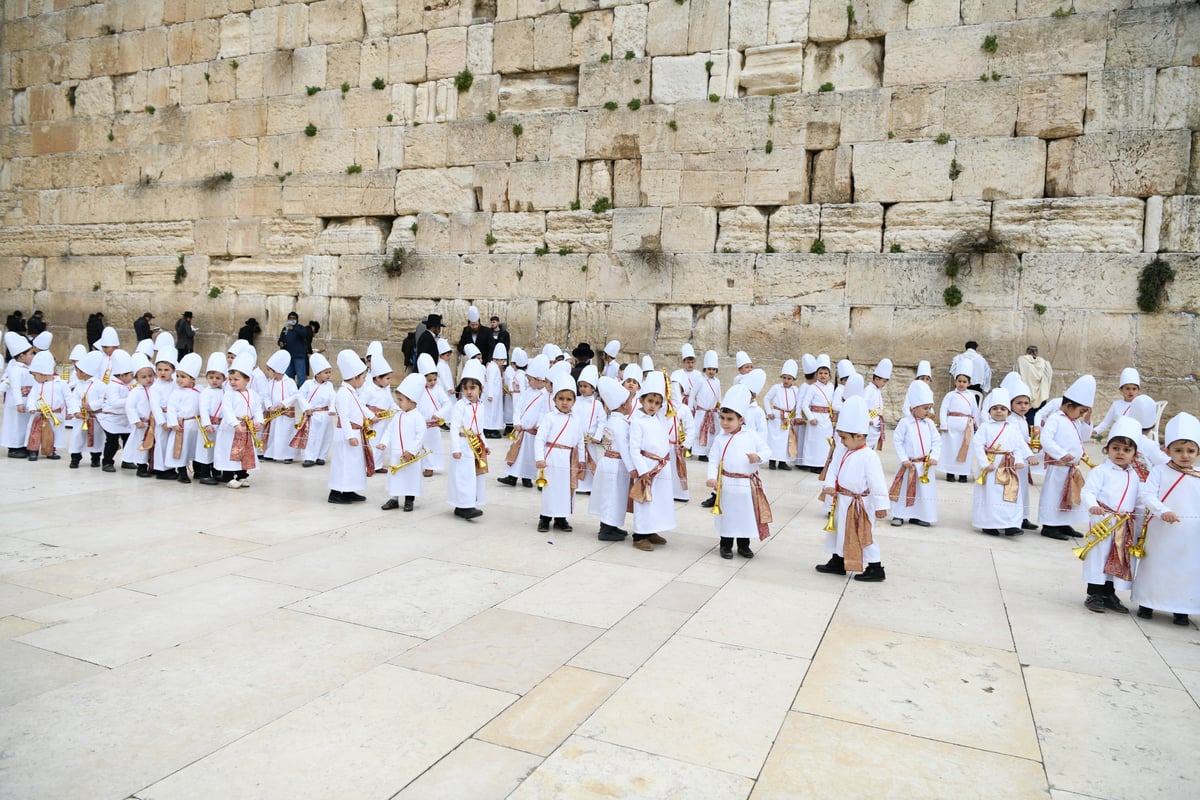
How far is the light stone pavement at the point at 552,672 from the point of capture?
315 centimetres

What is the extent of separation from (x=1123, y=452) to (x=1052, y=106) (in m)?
8.23

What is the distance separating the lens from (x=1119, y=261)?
37.3 feet

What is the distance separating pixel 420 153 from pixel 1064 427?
476 inches

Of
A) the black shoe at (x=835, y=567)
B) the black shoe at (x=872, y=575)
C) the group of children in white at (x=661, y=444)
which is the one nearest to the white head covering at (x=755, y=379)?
the group of children in white at (x=661, y=444)

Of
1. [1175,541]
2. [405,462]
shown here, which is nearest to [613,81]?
[405,462]

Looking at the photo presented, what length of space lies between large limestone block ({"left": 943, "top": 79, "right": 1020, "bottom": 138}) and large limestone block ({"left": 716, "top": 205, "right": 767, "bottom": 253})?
3.07 metres

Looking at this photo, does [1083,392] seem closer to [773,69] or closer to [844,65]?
[844,65]

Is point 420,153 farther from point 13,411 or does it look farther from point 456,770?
point 456,770

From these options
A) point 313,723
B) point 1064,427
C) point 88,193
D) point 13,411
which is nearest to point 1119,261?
point 1064,427

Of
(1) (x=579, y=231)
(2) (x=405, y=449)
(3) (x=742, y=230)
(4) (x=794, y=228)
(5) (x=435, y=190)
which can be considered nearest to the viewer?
(2) (x=405, y=449)

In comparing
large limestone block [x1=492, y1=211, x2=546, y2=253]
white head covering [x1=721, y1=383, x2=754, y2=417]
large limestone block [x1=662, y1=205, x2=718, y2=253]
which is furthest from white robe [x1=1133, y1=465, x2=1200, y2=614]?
large limestone block [x1=492, y1=211, x2=546, y2=253]

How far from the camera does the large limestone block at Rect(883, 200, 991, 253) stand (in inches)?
478

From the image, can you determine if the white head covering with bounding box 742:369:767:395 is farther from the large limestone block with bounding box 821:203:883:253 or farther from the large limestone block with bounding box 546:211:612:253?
the large limestone block with bounding box 546:211:612:253

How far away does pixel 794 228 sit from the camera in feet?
43.2
